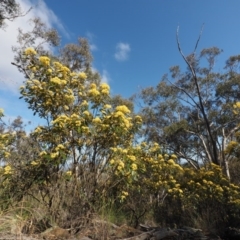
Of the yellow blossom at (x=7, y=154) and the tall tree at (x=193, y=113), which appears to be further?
the tall tree at (x=193, y=113)

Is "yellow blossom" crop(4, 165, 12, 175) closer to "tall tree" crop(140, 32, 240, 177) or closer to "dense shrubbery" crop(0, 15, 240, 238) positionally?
"dense shrubbery" crop(0, 15, 240, 238)

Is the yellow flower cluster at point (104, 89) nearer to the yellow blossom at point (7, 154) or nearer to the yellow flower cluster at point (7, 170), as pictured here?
the yellow flower cluster at point (7, 170)

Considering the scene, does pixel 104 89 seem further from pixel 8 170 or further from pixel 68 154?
pixel 8 170

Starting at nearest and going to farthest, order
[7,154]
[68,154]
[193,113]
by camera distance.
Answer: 1. [68,154]
2. [7,154]
3. [193,113]

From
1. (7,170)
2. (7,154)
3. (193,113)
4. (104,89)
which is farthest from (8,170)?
(193,113)

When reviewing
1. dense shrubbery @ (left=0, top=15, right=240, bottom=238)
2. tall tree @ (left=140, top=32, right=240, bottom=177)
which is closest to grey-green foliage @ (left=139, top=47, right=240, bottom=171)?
tall tree @ (left=140, top=32, right=240, bottom=177)

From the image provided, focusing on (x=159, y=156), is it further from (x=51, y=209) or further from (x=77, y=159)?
(x=51, y=209)

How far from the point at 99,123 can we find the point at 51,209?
131 cm

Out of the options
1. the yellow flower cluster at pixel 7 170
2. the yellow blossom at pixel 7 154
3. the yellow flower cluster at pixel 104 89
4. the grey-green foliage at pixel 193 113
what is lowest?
the yellow flower cluster at pixel 7 170

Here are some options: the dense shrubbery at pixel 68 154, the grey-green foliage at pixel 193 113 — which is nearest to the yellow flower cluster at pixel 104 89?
the dense shrubbery at pixel 68 154

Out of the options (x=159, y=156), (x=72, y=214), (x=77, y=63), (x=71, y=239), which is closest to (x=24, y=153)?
(x=72, y=214)

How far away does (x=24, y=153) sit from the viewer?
416 centimetres

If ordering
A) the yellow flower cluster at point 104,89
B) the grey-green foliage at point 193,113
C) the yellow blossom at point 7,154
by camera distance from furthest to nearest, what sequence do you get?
the grey-green foliage at point 193,113 < the yellow blossom at point 7,154 < the yellow flower cluster at point 104,89

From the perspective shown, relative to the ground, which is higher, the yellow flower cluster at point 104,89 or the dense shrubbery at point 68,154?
the yellow flower cluster at point 104,89
